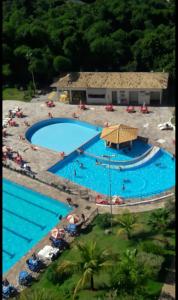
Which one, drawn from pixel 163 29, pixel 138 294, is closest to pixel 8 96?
pixel 163 29

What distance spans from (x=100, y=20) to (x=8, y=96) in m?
16.9

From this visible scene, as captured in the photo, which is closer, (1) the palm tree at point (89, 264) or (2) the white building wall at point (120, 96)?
(1) the palm tree at point (89, 264)

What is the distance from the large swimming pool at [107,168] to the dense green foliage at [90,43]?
13.1 m

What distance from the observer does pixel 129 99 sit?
139ft

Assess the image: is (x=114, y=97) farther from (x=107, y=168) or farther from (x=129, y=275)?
(x=129, y=275)

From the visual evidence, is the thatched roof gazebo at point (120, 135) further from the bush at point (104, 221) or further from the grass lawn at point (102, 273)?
the bush at point (104, 221)

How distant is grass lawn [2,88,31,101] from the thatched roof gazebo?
1424cm

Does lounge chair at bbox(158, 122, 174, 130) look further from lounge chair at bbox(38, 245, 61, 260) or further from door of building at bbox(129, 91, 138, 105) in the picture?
lounge chair at bbox(38, 245, 61, 260)

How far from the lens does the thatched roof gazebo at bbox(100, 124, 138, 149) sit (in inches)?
1329

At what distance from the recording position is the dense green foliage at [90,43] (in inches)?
1874

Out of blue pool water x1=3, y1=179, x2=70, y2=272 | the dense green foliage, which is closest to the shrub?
blue pool water x1=3, y1=179, x2=70, y2=272

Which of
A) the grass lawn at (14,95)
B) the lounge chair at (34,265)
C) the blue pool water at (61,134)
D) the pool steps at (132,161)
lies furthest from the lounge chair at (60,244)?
the grass lawn at (14,95)

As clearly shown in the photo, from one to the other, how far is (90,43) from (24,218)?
1128 inches

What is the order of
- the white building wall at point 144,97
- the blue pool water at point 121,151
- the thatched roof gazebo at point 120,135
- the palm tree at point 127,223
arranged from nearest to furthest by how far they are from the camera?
the palm tree at point 127,223 → the blue pool water at point 121,151 → the thatched roof gazebo at point 120,135 → the white building wall at point 144,97
